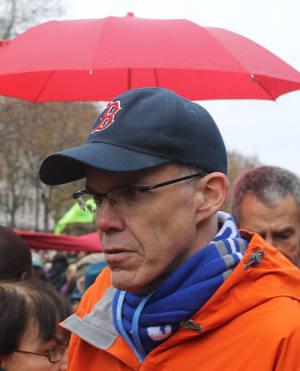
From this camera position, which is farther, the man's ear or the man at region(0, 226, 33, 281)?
the man at region(0, 226, 33, 281)

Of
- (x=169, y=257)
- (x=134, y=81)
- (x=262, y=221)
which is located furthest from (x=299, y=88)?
(x=169, y=257)

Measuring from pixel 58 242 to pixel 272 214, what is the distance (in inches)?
316

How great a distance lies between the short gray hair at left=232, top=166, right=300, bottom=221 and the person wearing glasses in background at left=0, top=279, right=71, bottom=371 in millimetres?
1099

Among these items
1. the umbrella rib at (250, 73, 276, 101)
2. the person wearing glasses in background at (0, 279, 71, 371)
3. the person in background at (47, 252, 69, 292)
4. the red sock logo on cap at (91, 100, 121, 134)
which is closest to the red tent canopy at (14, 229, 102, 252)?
the person in background at (47, 252, 69, 292)

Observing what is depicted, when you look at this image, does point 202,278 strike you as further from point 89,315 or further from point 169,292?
point 89,315

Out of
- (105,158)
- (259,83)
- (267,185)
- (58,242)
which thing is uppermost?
(105,158)

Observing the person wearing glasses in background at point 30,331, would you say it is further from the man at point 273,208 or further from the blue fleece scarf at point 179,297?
the man at point 273,208

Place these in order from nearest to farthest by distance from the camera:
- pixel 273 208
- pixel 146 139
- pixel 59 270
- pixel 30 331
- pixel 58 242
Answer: pixel 146 139
pixel 30 331
pixel 273 208
pixel 58 242
pixel 59 270

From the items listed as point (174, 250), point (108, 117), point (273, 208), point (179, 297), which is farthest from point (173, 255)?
point (273, 208)

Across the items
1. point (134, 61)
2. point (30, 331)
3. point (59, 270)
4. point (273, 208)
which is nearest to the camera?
point (30, 331)

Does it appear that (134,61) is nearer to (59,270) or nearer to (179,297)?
(179,297)

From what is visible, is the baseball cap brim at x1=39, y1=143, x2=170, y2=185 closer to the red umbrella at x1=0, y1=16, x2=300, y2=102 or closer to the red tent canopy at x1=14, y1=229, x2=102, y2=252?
the red umbrella at x1=0, y1=16, x2=300, y2=102

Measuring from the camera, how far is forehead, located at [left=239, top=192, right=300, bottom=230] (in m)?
3.39

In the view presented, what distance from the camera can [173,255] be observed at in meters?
1.96
